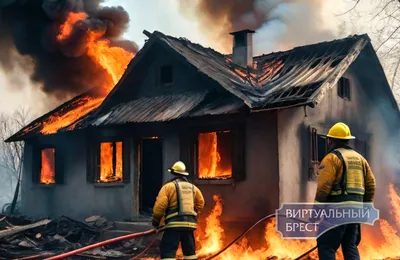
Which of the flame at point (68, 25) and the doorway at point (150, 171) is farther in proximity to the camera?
the flame at point (68, 25)

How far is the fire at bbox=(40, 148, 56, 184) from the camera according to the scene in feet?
58.2

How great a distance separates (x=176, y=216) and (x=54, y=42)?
12.8 meters

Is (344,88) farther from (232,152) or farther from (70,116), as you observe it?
(70,116)

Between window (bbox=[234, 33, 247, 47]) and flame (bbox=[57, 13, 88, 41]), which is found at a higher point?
flame (bbox=[57, 13, 88, 41])

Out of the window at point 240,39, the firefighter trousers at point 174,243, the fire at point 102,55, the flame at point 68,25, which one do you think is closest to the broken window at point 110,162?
the fire at point 102,55

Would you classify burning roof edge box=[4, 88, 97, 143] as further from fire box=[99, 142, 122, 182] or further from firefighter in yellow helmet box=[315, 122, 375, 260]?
firefighter in yellow helmet box=[315, 122, 375, 260]

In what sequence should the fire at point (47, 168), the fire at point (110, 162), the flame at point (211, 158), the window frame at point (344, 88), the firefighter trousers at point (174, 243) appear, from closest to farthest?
1. the firefighter trousers at point (174, 243)
2. the flame at point (211, 158)
3. the window frame at point (344, 88)
4. the fire at point (110, 162)
5. the fire at point (47, 168)

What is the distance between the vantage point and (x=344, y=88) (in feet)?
47.0

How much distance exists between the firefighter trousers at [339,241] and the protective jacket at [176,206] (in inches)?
90.8

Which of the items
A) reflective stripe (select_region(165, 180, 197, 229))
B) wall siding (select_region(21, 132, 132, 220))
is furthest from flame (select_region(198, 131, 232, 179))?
reflective stripe (select_region(165, 180, 197, 229))

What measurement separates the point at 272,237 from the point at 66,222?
5455 millimetres

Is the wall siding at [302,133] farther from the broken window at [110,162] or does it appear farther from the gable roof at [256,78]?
the broken window at [110,162]

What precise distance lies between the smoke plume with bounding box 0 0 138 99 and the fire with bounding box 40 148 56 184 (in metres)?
2.65

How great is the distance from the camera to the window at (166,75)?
14531mm
